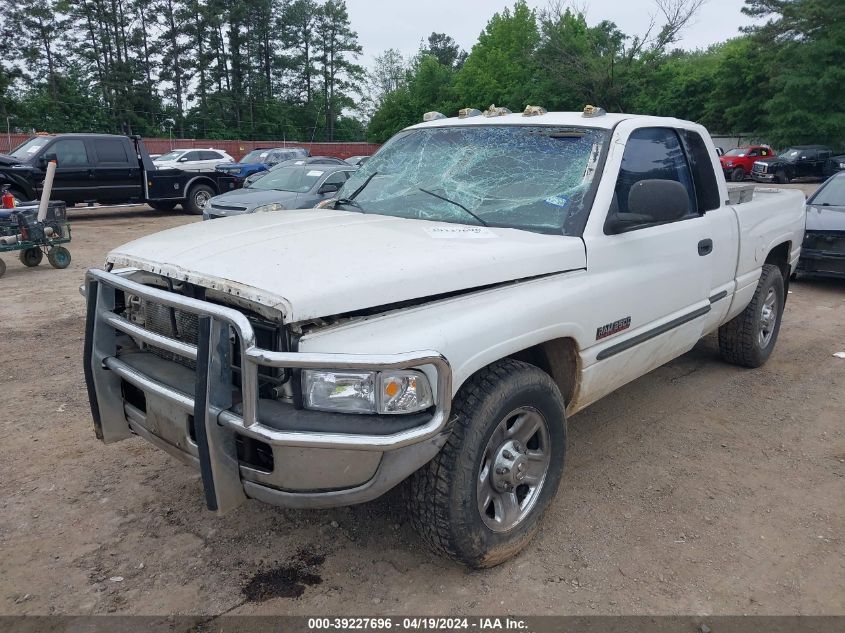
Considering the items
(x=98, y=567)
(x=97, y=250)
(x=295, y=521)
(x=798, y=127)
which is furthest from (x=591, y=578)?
(x=798, y=127)

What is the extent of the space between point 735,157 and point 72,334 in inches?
1074

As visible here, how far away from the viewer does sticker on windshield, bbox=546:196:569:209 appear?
10.9ft

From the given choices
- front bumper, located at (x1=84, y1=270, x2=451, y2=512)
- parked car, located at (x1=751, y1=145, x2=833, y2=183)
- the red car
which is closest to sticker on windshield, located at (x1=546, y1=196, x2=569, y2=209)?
front bumper, located at (x1=84, y1=270, x2=451, y2=512)

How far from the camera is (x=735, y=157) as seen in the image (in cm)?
2731

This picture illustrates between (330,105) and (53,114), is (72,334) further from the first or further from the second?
(330,105)

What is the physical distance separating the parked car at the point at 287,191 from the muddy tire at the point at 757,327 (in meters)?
7.09

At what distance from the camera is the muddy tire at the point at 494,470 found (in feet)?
8.36

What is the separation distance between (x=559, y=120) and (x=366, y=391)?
2.28 metres

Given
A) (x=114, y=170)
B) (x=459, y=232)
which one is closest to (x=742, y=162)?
(x=114, y=170)

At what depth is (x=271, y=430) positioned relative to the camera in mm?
2215

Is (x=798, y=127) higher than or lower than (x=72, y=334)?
higher

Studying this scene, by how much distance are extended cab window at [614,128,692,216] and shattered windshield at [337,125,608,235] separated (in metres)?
0.21

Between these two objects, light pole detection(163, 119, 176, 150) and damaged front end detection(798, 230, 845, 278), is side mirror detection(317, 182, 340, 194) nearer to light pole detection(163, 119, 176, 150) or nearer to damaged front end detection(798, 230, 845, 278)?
damaged front end detection(798, 230, 845, 278)

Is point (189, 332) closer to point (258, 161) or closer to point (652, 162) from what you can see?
point (652, 162)
